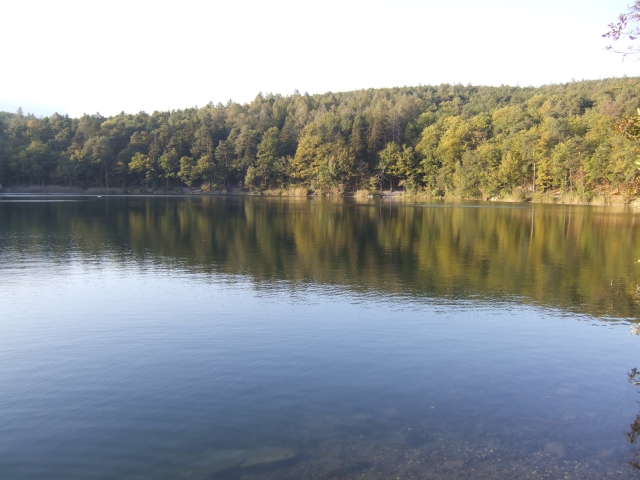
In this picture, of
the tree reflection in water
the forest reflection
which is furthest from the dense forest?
the tree reflection in water

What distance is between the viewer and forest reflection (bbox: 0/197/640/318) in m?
19.0

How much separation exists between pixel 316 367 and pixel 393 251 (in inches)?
666

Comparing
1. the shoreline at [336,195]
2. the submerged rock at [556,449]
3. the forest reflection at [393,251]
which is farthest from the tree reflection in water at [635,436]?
the shoreline at [336,195]

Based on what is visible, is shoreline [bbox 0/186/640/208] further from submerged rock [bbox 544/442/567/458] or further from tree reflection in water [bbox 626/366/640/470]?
submerged rock [bbox 544/442/567/458]

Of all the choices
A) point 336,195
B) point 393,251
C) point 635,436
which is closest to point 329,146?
point 336,195

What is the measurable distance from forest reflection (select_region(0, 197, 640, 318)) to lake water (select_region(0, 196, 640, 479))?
0.21m

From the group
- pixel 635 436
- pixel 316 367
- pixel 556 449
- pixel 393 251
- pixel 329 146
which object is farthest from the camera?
pixel 329 146

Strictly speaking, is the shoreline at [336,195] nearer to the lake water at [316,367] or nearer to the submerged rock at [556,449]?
the lake water at [316,367]

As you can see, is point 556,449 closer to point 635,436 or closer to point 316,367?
point 635,436

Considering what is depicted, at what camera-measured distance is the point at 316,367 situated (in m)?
10.9

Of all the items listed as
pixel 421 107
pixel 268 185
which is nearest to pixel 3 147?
pixel 268 185

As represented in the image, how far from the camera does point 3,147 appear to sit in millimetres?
107062

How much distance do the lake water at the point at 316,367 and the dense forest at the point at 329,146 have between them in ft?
209

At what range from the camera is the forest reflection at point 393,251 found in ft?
62.5
